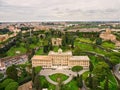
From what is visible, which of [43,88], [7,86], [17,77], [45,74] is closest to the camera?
[7,86]

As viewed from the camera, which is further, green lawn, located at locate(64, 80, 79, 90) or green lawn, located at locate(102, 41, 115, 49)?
green lawn, located at locate(102, 41, 115, 49)

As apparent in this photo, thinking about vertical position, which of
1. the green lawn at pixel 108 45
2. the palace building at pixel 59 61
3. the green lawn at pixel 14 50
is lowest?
A: the green lawn at pixel 14 50

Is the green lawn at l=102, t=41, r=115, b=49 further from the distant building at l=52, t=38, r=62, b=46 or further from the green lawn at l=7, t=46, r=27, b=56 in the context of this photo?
the green lawn at l=7, t=46, r=27, b=56

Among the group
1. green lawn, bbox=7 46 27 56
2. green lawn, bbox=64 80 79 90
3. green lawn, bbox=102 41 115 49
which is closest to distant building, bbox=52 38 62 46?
green lawn, bbox=7 46 27 56

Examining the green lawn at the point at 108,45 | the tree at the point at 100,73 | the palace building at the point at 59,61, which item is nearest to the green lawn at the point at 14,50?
the palace building at the point at 59,61

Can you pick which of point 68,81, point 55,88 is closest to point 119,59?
point 68,81

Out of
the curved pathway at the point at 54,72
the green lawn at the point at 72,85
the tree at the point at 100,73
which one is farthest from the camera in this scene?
the curved pathway at the point at 54,72

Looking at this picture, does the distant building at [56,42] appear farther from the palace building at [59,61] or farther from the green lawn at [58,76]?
the green lawn at [58,76]

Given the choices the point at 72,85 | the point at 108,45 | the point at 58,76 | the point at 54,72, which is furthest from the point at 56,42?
the point at 72,85

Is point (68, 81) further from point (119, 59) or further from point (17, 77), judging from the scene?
point (119, 59)

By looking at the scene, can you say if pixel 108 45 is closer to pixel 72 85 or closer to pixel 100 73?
pixel 100 73

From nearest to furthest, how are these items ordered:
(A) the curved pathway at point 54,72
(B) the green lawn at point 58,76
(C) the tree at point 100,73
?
(C) the tree at point 100,73 < (A) the curved pathway at point 54,72 < (B) the green lawn at point 58,76
